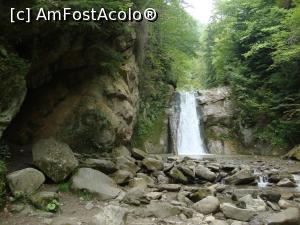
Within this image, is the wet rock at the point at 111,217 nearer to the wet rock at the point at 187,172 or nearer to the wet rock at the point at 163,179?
the wet rock at the point at 163,179

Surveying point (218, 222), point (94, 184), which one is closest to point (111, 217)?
point (94, 184)

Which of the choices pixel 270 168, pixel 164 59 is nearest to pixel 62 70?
pixel 270 168

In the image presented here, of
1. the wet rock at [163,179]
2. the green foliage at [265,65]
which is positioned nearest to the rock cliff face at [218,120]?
the green foliage at [265,65]

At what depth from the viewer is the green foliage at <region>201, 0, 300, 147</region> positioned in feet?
53.1

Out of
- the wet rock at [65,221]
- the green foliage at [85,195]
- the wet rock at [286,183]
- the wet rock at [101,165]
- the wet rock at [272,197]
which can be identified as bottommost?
the wet rock at [286,183]

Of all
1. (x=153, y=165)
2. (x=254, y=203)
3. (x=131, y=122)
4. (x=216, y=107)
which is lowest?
(x=254, y=203)

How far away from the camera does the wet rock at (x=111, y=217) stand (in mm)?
5185

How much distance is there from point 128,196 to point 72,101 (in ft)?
15.3

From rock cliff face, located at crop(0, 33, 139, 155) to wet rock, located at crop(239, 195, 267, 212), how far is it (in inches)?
190

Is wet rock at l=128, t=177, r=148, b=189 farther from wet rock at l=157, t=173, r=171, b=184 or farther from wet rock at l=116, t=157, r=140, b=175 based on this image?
wet rock at l=157, t=173, r=171, b=184

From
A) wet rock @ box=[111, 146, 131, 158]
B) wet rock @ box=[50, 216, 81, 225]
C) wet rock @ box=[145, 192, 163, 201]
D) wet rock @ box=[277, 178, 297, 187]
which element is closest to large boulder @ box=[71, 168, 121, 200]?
wet rock @ box=[145, 192, 163, 201]

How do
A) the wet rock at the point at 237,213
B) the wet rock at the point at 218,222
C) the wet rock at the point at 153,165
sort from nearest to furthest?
the wet rock at the point at 218,222 < the wet rock at the point at 237,213 < the wet rock at the point at 153,165

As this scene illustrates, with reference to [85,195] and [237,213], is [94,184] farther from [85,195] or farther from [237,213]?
[237,213]

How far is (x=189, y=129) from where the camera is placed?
1912 cm
